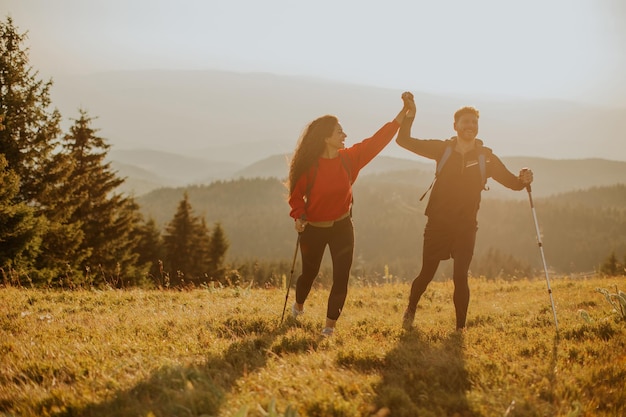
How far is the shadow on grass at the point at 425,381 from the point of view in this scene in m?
3.54

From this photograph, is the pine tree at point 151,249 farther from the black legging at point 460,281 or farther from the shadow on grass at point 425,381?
the shadow on grass at point 425,381

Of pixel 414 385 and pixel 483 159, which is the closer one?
pixel 414 385

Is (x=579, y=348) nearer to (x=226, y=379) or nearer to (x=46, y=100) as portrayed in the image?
(x=226, y=379)

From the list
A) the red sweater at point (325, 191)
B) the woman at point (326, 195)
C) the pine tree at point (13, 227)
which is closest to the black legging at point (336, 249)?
the woman at point (326, 195)

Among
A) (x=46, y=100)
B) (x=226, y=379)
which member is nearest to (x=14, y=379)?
(x=226, y=379)

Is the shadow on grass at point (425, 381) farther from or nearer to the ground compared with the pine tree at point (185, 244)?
farther from the ground

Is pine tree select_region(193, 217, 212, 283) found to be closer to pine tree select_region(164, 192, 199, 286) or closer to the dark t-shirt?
pine tree select_region(164, 192, 199, 286)

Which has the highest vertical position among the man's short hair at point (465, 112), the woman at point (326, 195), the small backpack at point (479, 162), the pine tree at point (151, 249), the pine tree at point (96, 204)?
the man's short hair at point (465, 112)

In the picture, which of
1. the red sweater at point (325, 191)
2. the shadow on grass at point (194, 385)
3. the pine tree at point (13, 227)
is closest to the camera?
the shadow on grass at point (194, 385)

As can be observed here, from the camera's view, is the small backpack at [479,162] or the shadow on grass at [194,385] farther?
the small backpack at [479,162]

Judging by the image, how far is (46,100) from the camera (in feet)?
67.8

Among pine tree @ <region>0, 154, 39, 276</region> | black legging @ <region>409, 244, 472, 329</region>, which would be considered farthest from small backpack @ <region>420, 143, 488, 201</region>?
pine tree @ <region>0, 154, 39, 276</region>

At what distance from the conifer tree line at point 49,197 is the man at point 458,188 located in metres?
6.62

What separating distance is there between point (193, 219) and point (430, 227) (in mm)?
35572
